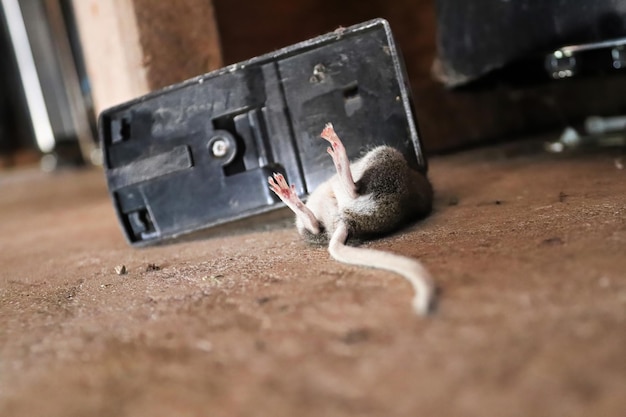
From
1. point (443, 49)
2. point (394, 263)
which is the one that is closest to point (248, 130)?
point (394, 263)

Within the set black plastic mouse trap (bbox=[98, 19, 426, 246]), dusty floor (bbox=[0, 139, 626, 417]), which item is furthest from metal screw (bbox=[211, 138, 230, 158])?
dusty floor (bbox=[0, 139, 626, 417])

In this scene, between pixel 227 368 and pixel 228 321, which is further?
pixel 228 321

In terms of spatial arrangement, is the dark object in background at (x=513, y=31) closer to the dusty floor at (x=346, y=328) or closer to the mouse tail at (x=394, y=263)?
the dusty floor at (x=346, y=328)

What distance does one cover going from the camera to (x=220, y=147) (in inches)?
76.1

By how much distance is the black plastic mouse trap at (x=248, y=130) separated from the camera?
1843mm

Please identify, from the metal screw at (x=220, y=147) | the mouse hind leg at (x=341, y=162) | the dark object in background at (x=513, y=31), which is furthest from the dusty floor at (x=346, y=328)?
the dark object in background at (x=513, y=31)

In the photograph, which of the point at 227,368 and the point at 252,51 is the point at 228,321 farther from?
the point at 252,51

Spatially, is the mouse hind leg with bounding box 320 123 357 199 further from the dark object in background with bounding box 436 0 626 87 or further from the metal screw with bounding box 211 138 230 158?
the dark object in background with bounding box 436 0 626 87

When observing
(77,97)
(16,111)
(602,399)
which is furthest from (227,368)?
(16,111)

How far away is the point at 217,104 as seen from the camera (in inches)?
75.5

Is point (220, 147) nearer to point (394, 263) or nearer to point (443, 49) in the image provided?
point (394, 263)

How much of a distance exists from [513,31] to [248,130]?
1.17 metres

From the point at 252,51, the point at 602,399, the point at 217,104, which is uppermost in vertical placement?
the point at 252,51

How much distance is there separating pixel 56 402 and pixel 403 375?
56cm
